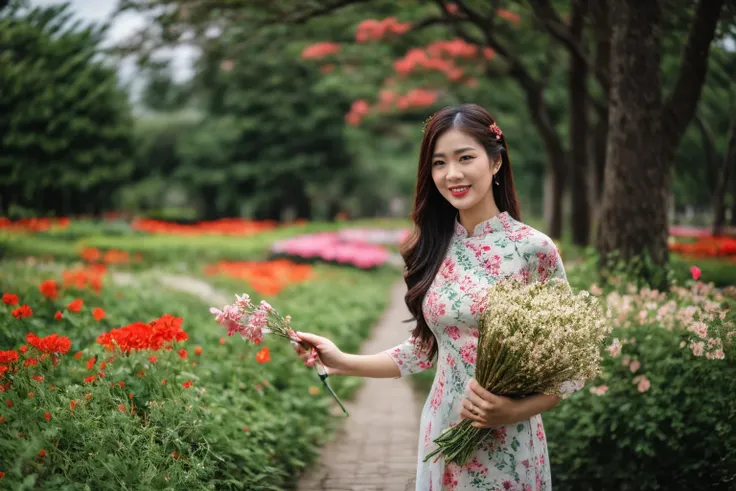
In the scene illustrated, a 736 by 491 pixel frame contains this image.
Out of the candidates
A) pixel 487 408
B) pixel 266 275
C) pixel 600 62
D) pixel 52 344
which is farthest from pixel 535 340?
pixel 266 275

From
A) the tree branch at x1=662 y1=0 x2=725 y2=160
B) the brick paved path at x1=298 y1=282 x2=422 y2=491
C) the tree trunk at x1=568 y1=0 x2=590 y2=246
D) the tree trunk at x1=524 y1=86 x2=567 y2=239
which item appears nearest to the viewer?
the brick paved path at x1=298 y1=282 x2=422 y2=491

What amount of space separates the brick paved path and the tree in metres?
2.21

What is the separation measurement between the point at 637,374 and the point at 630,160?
1779mm

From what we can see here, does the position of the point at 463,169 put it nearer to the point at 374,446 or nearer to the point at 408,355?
the point at 408,355

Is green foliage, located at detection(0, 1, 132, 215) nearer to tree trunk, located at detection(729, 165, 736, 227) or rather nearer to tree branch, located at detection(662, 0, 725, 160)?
tree branch, located at detection(662, 0, 725, 160)

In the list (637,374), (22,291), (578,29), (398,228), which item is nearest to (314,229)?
(398,228)

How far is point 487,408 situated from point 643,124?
343cm

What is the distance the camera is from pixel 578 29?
8070mm

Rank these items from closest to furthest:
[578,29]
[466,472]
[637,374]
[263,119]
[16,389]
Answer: [466,472], [16,389], [637,374], [578,29], [263,119]

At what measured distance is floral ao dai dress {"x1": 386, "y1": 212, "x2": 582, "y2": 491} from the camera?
6.77 ft

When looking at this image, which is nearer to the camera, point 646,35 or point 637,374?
point 637,374

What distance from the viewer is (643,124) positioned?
4500mm

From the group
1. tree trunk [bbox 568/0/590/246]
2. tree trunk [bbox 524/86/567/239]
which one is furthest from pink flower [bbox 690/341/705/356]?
tree trunk [bbox 524/86/567/239]

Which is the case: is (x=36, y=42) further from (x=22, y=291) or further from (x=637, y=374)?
Answer: (x=637, y=374)
